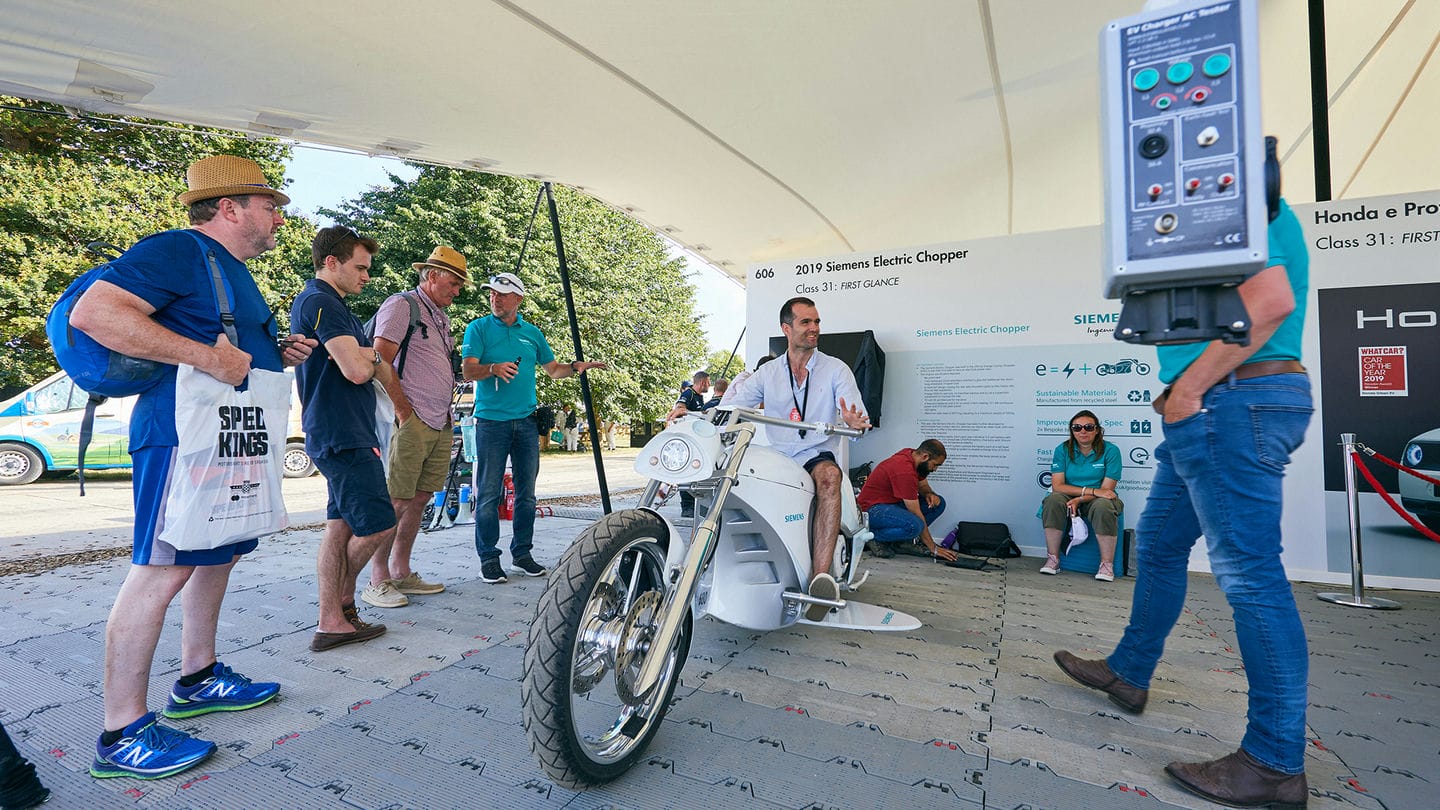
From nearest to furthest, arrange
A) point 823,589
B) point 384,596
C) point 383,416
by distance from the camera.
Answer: point 823,589, point 383,416, point 384,596

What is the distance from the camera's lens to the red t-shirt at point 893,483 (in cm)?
457

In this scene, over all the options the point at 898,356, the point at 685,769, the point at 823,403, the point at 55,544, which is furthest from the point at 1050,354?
the point at 55,544

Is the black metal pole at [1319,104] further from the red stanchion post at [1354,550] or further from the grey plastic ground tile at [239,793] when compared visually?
the grey plastic ground tile at [239,793]

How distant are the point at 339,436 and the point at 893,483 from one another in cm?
352

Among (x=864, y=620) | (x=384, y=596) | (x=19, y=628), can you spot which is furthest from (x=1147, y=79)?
(x=19, y=628)

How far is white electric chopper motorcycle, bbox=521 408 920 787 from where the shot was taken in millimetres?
1330

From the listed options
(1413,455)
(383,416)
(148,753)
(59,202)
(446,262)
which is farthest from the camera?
(59,202)

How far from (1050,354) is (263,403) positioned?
501 cm

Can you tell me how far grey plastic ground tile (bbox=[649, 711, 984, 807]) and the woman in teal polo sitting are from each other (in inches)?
129

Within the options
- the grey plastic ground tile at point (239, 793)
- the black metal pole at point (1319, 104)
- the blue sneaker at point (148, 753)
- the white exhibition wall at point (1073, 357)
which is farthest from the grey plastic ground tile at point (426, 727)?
the black metal pole at point (1319, 104)

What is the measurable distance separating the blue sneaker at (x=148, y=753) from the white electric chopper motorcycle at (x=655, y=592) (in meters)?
0.96

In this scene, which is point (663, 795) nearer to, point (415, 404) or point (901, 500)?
point (415, 404)

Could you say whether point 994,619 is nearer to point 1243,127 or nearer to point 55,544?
point 1243,127

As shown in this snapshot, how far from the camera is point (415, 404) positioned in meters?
3.21
